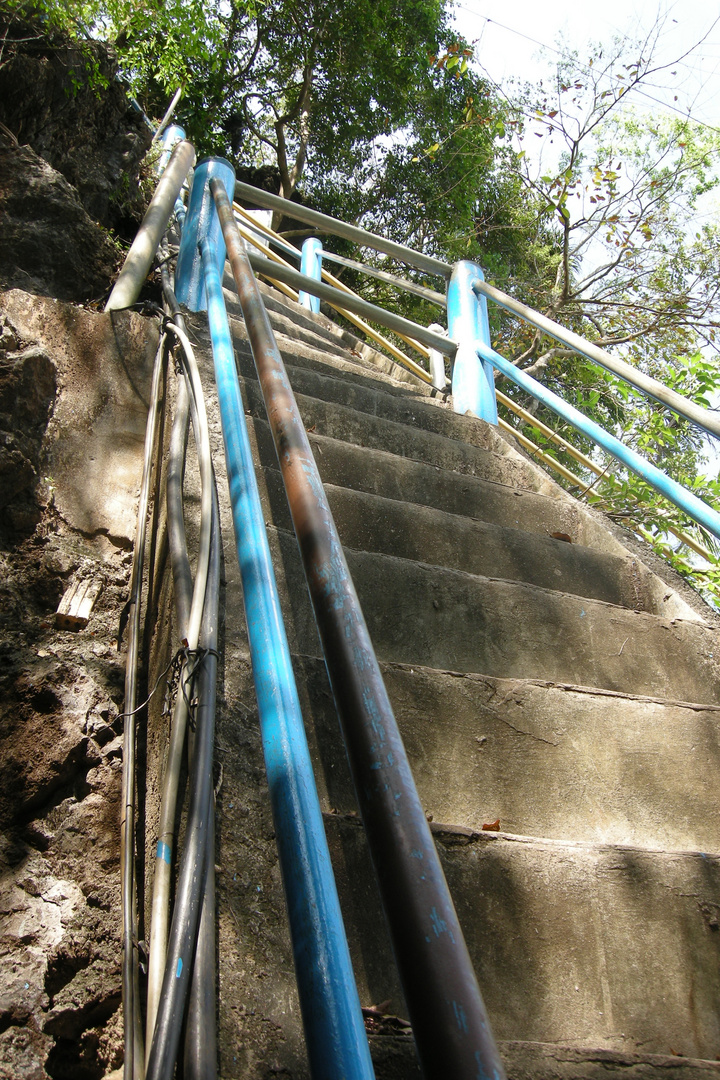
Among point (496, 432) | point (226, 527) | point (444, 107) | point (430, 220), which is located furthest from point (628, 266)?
point (226, 527)

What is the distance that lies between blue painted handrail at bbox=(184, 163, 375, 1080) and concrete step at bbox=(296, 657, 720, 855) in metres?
0.41

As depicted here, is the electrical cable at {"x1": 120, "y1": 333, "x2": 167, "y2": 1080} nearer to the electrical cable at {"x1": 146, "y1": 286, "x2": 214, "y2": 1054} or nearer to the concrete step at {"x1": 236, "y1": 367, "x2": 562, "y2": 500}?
the electrical cable at {"x1": 146, "y1": 286, "x2": 214, "y2": 1054}

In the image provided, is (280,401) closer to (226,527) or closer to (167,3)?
(226,527)

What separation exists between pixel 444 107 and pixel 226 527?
37.6ft

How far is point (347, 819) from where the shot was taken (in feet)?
3.61

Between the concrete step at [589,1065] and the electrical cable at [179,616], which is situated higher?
the electrical cable at [179,616]

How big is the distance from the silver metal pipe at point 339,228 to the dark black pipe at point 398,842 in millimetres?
2617

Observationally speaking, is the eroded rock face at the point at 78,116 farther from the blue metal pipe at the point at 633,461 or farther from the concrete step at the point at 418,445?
the blue metal pipe at the point at 633,461

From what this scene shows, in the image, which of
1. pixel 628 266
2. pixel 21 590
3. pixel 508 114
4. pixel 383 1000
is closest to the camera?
pixel 383 1000

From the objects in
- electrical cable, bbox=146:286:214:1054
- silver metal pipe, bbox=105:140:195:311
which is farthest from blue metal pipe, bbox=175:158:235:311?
electrical cable, bbox=146:286:214:1054

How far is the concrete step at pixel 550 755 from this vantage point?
1330mm

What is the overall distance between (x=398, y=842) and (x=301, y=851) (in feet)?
0.39

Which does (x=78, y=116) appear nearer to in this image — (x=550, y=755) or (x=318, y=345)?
(x=318, y=345)

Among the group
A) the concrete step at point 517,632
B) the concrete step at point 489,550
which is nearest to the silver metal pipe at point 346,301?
the concrete step at point 489,550
